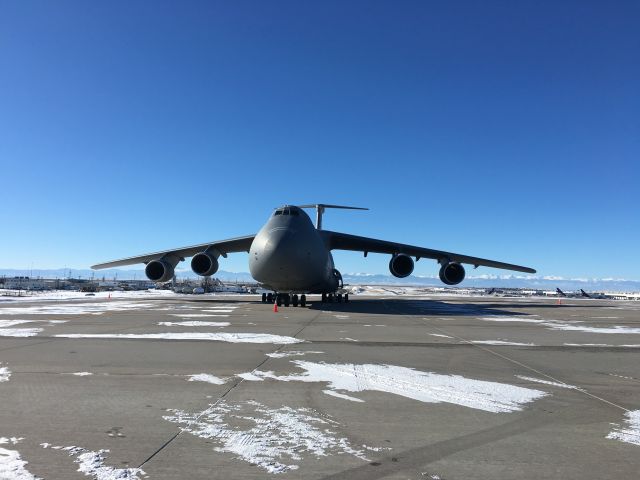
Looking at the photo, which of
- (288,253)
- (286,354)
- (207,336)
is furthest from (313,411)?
(288,253)

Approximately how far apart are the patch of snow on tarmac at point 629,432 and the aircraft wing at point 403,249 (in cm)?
2247

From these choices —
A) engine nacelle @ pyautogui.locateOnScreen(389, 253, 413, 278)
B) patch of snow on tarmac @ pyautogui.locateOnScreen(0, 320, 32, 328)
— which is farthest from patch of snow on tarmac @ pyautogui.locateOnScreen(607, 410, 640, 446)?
engine nacelle @ pyautogui.locateOnScreen(389, 253, 413, 278)

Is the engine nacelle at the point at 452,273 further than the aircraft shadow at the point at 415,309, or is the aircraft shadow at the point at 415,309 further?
the engine nacelle at the point at 452,273

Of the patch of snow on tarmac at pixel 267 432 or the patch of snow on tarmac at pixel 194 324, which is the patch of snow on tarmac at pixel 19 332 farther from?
the patch of snow on tarmac at pixel 267 432

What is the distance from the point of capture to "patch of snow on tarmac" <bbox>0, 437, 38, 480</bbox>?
2.98 metres

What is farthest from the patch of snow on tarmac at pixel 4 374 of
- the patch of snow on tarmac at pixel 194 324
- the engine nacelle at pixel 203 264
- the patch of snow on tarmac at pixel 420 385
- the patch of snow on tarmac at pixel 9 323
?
the engine nacelle at pixel 203 264

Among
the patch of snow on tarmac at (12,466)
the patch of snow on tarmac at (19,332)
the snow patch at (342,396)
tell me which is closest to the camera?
the patch of snow on tarmac at (12,466)

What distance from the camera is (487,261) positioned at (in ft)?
91.4

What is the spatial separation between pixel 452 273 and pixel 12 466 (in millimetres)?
24332

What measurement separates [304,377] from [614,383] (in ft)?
12.7

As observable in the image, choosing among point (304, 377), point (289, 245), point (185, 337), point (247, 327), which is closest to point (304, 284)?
point (289, 245)

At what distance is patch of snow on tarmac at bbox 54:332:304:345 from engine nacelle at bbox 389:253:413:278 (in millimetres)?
15639

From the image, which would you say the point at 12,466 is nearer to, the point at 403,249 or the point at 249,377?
the point at 249,377

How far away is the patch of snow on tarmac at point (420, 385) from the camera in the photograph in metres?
5.02
